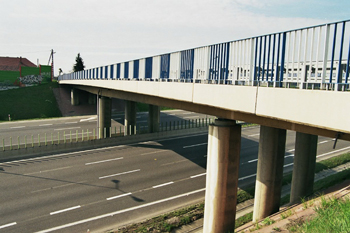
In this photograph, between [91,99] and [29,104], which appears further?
[91,99]

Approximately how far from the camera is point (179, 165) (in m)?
23.3

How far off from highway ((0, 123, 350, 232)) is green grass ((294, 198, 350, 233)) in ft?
31.2

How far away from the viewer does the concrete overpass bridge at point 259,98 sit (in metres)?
6.95

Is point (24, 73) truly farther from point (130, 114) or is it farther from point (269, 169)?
point (269, 169)

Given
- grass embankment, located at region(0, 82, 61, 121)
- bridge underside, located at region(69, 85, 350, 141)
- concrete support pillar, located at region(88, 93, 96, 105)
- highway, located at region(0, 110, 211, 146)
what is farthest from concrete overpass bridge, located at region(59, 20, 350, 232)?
concrete support pillar, located at region(88, 93, 96, 105)

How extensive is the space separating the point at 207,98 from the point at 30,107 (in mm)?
46996

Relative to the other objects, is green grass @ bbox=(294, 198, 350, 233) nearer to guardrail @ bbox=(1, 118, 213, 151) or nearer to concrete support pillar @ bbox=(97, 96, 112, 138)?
guardrail @ bbox=(1, 118, 213, 151)

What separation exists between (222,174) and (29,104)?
48286 mm

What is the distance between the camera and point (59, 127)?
38219 millimetres

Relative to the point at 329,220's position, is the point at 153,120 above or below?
below

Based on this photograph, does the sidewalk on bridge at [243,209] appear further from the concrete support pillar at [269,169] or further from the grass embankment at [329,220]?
the grass embankment at [329,220]

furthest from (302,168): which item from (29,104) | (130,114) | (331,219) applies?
(29,104)

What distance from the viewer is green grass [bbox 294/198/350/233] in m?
6.56

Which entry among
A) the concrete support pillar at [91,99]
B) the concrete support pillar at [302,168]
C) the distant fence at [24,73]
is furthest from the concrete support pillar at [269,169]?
the distant fence at [24,73]
